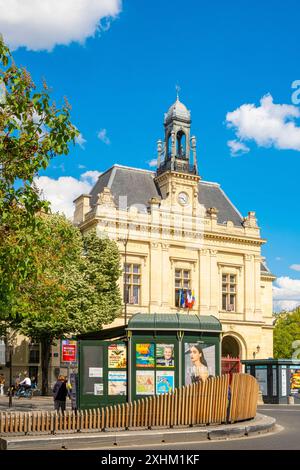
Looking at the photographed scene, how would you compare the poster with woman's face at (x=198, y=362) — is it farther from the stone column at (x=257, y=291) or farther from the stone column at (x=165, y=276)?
the stone column at (x=257, y=291)

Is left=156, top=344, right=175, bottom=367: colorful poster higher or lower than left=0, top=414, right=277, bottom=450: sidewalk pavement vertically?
higher

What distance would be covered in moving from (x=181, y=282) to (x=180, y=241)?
149 inches

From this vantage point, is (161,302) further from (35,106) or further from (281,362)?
(35,106)

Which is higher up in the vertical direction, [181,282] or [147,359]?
[181,282]

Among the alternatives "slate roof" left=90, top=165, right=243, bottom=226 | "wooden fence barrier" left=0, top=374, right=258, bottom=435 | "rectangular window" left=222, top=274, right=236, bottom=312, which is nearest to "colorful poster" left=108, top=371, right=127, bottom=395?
"wooden fence barrier" left=0, top=374, right=258, bottom=435

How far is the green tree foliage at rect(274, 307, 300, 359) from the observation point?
9244 centimetres

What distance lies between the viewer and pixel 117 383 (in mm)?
25375

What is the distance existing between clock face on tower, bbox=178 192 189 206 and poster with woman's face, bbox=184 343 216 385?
42330mm

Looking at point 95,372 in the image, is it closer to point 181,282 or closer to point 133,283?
point 133,283

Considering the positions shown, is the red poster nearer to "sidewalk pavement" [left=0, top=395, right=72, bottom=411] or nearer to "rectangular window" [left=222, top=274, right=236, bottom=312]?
"sidewalk pavement" [left=0, top=395, right=72, bottom=411]

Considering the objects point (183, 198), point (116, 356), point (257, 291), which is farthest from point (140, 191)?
point (116, 356)

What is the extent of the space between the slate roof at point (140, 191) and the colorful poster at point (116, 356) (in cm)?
Answer: 4011

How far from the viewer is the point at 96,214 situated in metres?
61.0
